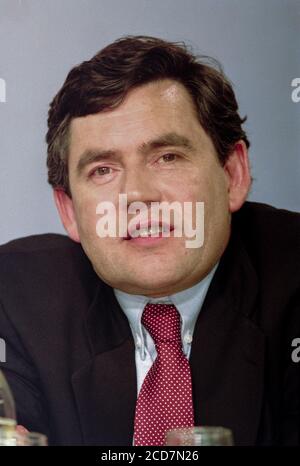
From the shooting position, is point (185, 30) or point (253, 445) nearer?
point (253, 445)

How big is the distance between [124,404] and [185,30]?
809 mm

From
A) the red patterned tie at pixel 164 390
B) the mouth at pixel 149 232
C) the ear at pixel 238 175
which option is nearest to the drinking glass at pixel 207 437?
the red patterned tie at pixel 164 390

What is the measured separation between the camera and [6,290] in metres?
2.07

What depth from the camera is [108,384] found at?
1953mm

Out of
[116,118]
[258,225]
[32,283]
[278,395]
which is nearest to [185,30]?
[116,118]

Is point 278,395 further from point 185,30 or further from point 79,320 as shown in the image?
point 185,30

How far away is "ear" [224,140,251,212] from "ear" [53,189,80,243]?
0.34 m

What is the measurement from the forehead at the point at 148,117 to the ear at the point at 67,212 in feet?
0.47

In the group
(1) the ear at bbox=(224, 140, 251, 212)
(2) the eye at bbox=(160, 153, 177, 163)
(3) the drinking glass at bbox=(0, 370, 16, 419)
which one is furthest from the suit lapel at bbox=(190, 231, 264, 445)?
(3) the drinking glass at bbox=(0, 370, 16, 419)

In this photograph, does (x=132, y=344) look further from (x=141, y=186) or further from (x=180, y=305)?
(x=141, y=186)

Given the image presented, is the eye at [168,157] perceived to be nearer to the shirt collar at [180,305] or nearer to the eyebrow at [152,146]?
the eyebrow at [152,146]

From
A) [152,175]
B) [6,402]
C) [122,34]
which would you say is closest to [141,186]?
[152,175]

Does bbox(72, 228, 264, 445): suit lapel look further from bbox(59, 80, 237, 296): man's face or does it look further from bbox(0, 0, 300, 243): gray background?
bbox(0, 0, 300, 243): gray background

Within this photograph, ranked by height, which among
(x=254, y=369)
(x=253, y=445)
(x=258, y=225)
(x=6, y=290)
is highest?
(x=258, y=225)
